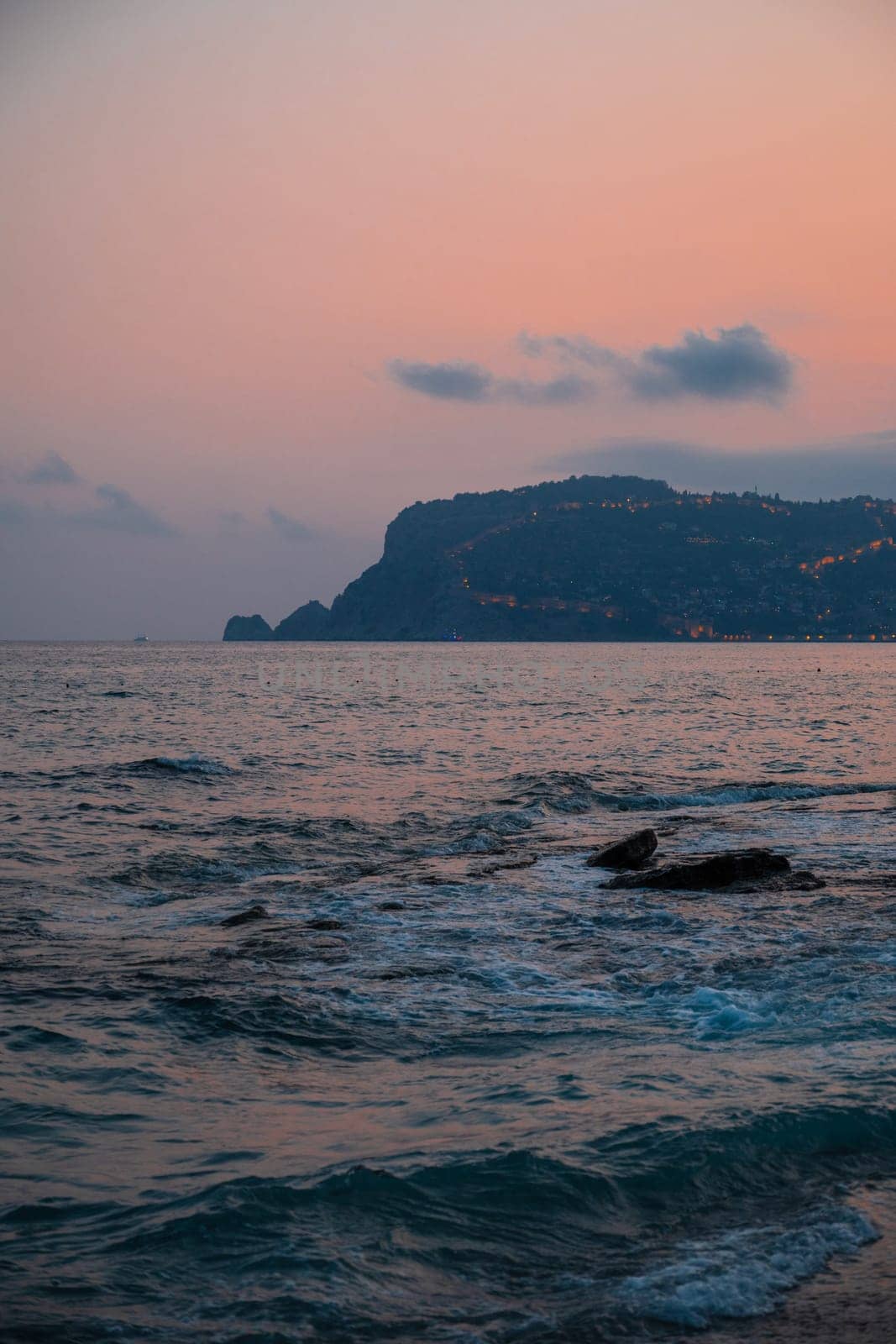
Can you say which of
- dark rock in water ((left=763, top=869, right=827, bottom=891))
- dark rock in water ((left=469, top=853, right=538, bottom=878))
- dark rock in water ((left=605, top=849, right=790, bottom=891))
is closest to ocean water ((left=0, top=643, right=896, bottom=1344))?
dark rock in water ((left=469, top=853, right=538, bottom=878))

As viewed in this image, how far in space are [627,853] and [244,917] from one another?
734 cm

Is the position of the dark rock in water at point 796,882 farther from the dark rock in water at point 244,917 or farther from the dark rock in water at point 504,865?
the dark rock in water at point 244,917

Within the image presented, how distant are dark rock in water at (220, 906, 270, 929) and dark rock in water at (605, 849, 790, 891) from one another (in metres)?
5.66

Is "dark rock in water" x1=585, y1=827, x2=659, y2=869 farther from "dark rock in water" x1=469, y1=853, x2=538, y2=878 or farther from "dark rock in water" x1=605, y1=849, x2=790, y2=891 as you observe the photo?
"dark rock in water" x1=605, y1=849, x2=790, y2=891

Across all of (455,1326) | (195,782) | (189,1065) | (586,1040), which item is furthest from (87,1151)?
(195,782)

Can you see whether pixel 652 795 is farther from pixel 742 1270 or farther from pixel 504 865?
pixel 742 1270

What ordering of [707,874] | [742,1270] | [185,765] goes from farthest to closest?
[185,765], [707,874], [742,1270]

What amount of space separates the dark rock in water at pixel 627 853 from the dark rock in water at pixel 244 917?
6639 millimetres

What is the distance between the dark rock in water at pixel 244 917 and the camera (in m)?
14.4

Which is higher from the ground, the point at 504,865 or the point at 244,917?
the point at 244,917

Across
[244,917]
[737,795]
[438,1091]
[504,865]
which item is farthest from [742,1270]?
[737,795]

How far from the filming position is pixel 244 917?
1473 centimetres

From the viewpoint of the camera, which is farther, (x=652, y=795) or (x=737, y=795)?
(x=652, y=795)

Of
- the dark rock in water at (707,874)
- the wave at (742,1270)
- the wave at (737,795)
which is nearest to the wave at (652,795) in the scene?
the wave at (737,795)
